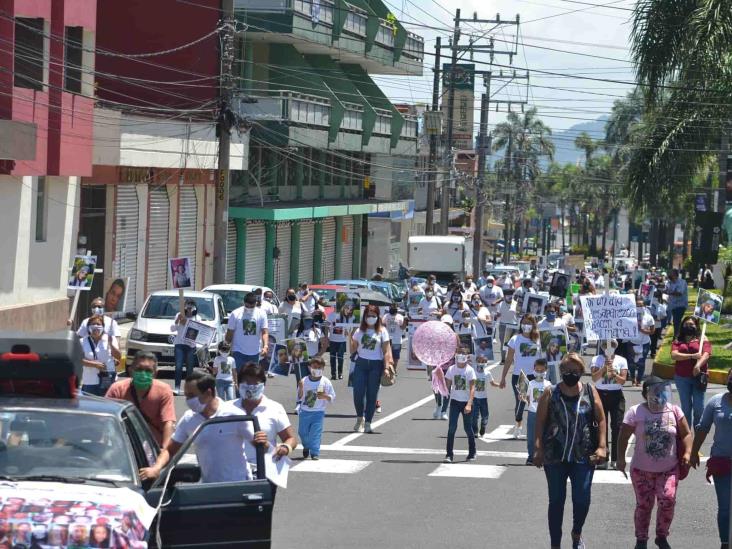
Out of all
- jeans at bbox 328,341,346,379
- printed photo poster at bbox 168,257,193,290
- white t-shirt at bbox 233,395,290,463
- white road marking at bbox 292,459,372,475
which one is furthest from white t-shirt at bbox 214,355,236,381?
jeans at bbox 328,341,346,379

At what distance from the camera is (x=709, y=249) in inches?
1613

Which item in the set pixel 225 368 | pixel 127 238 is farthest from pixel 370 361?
pixel 127 238

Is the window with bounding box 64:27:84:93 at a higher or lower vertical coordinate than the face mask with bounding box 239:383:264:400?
higher

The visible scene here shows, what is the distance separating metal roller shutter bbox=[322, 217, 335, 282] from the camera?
212 feet

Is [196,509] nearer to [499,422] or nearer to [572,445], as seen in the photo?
[572,445]

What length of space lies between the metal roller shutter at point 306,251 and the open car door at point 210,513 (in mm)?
50346

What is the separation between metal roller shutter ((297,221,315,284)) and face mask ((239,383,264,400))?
4821 centimetres

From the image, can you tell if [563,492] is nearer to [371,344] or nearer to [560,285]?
[371,344]

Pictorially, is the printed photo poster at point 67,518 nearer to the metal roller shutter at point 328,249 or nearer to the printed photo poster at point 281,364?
the printed photo poster at point 281,364

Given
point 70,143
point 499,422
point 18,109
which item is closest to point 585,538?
point 499,422

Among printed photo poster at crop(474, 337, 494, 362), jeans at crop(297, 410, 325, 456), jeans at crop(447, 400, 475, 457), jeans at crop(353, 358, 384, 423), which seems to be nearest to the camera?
jeans at crop(297, 410, 325, 456)

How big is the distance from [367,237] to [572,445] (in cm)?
6060

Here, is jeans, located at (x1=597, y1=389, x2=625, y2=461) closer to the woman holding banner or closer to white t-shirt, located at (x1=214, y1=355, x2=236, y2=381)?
the woman holding banner

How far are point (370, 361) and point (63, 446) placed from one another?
448 inches
